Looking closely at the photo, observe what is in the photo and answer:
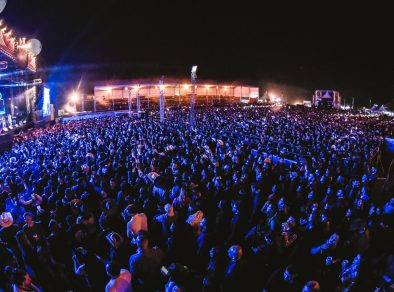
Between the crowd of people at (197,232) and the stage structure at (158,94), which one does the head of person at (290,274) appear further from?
the stage structure at (158,94)

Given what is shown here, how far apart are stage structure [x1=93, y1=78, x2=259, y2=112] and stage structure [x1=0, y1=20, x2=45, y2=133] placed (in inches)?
286

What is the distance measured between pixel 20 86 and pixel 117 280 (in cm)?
2470

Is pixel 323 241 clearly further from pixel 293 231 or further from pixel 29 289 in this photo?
pixel 29 289

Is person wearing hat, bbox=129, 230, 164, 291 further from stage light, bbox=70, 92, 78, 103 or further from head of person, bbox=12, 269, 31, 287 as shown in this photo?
stage light, bbox=70, 92, 78, 103

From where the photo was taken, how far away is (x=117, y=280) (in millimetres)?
3133

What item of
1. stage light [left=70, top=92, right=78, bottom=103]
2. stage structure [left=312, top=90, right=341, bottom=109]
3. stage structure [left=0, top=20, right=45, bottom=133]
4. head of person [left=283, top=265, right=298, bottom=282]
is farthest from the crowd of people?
stage structure [left=312, top=90, right=341, bottom=109]

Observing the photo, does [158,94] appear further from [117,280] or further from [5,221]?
[117,280]

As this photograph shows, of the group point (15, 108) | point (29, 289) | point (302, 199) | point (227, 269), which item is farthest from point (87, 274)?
point (15, 108)

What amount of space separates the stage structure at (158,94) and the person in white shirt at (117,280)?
25966 mm

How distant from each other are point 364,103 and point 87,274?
7310 centimetres

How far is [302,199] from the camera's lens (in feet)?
20.4

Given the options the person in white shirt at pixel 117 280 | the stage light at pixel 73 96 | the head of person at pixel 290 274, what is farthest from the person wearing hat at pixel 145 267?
the stage light at pixel 73 96

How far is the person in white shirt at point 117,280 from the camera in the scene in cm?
307

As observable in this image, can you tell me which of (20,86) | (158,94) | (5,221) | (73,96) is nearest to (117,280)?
(5,221)
